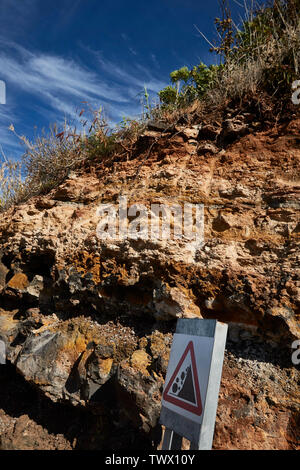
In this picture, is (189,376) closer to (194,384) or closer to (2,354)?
(194,384)

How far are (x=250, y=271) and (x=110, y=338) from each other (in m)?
1.60

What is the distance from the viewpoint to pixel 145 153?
13.9 ft

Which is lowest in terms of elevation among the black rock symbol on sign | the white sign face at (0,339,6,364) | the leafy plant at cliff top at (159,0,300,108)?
the white sign face at (0,339,6,364)

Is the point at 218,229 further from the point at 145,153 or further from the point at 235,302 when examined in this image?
the point at 145,153

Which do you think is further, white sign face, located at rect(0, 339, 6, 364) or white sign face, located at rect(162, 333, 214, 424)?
white sign face, located at rect(0, 339, 6, 364)

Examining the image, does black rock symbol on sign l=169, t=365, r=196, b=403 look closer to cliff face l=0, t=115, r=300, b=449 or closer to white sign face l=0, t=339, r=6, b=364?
cliff face l=0, t=115, r=300, b=449

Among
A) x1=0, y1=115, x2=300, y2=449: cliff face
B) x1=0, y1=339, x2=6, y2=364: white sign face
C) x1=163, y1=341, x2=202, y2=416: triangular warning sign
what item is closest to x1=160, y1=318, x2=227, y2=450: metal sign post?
x1=163, y1=341, x2=202, y2=416: triangular warning sign

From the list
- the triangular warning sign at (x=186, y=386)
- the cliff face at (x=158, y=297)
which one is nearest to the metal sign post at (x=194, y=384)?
the triangular warning sign at (x=186, y=386)

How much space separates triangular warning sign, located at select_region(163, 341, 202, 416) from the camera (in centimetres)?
181

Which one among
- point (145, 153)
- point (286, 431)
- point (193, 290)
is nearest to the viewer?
point (286, 431)

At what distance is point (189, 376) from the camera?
190 cm

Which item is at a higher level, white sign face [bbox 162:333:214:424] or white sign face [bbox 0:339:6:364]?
white sign face [bbox 162:333:214:424]

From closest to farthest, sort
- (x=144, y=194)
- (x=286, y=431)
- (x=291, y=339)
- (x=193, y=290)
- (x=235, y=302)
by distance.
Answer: (x=286, y=431), (x=291, y=339), (x=235, y=302), (x=193, y=290), (x=144, y=194)

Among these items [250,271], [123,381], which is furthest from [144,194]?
[123,381]
